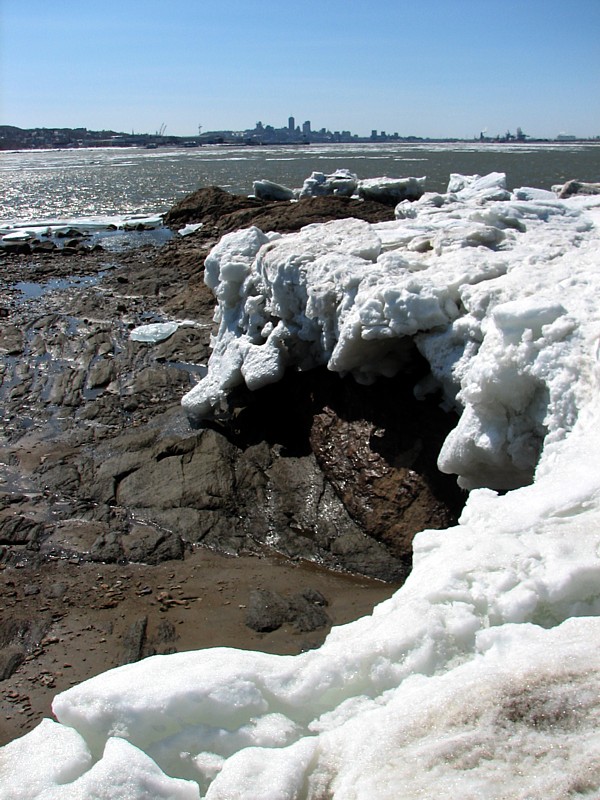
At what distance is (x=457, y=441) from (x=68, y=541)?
3.67 m

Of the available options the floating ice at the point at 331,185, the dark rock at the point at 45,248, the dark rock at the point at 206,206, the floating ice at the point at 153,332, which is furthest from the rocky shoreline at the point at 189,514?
the dark rock at the point at 206,206

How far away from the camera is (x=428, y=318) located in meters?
6.02

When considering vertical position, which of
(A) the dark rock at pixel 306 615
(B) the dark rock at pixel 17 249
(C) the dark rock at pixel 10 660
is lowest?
(C) the dark rock at pixel 10 660

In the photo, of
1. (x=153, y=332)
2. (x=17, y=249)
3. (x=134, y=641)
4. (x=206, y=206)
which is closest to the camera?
(x=134, y=641)

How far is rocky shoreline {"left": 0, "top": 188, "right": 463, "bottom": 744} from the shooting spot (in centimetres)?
503

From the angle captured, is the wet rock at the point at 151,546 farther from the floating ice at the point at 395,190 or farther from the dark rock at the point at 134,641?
the floating ice at the point at 395,190

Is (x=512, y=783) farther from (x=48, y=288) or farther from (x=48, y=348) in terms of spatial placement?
(x=48, y=288)

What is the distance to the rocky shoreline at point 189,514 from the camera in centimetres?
503

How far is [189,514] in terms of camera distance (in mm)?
6559

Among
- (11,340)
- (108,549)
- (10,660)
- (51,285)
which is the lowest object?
(10,660)

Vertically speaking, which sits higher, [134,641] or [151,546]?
[151,546]

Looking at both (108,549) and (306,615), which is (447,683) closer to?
(306,615)

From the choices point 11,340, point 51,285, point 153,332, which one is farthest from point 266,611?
point 51,285

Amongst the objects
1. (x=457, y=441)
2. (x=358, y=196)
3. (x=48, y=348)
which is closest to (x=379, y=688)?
(x=457, y=441)
